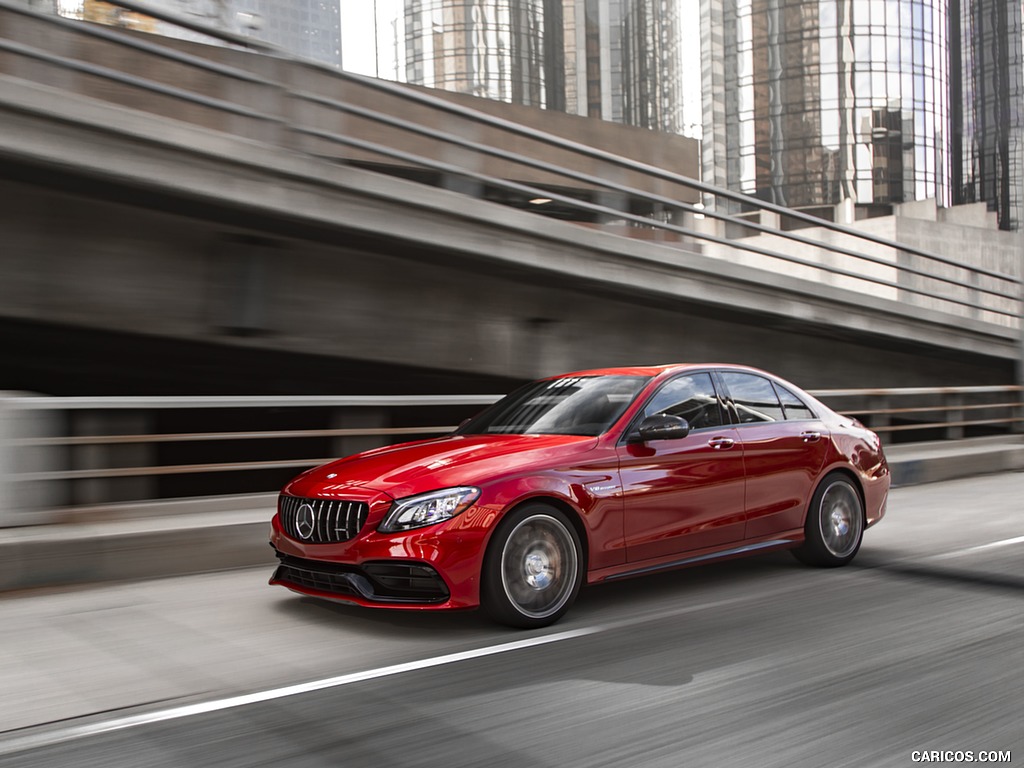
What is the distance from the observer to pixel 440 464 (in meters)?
5.79

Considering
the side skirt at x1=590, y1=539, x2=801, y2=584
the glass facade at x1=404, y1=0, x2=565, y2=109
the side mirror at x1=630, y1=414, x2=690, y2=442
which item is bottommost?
the side skirt at x1=590, y1=539, x2=801, y2=584

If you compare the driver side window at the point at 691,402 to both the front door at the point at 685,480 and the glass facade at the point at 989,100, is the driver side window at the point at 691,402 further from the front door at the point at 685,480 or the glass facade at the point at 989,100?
the glass facade at the point at 989,100

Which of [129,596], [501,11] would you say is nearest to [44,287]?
[129,596]

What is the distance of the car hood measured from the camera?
5.58 m

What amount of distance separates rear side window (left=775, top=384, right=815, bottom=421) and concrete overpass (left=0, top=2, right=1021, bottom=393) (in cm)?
497

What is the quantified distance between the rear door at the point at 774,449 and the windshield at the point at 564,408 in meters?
0.90

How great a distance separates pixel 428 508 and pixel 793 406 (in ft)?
11.2

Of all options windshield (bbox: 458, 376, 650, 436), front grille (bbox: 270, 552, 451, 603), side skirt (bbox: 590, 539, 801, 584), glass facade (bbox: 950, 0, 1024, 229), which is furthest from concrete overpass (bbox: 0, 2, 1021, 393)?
glass facade (bbox: 950, 0, 1024, 229)

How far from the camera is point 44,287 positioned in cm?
962

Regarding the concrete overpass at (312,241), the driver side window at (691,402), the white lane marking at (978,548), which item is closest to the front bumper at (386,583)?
the driver side window at (691,402)

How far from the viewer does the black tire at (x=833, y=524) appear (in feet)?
24.4

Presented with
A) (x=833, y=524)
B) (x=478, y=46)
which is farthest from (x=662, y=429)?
(x=478, y=46)

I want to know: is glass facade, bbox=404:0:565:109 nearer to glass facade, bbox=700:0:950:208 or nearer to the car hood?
glass facade, bbox=700:0:950:208

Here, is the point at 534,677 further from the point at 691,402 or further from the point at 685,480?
the point at 691,402
